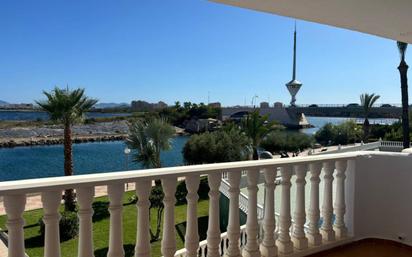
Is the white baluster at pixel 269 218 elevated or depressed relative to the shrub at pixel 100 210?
elevated

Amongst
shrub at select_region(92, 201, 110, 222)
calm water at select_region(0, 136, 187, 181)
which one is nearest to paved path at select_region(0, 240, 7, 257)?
shrub at select_region(92, 201, 110, 222)

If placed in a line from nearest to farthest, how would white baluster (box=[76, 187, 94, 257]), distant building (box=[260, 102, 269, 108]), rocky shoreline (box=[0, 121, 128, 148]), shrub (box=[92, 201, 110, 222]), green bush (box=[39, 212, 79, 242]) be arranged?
white baluster (box=[76, 187, 94, 257])
green bush (box=[39, 212, 79, 242])
shrub (box=[92, 201, 110, 222])
rocky shoreline (box=[0, 121, 128, 148])
distant building (box=[260, 102, 269, 108])

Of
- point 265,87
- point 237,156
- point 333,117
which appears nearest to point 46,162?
point 237,156

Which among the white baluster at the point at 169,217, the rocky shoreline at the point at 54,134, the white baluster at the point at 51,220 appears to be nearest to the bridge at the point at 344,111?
the rocky shoreline at the point at 54,134

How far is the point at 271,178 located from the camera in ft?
5.78

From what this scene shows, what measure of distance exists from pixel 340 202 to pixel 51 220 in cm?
179

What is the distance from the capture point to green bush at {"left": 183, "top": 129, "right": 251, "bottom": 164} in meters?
18.7

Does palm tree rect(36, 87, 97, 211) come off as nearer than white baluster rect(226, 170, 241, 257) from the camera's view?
No

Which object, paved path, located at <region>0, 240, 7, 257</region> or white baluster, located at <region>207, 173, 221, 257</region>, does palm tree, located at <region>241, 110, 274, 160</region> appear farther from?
white baluster, located at <region>207, 173, 221, 257</region>

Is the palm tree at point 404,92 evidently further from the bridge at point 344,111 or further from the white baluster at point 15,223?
the white baluster at point 15,223

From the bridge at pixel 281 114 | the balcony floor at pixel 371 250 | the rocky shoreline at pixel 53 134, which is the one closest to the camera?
the balcony floor at pixel 371 250

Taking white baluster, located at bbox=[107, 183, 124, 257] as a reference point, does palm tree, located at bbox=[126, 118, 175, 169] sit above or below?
below

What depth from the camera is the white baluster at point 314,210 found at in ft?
6.42

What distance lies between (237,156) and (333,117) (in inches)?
882
